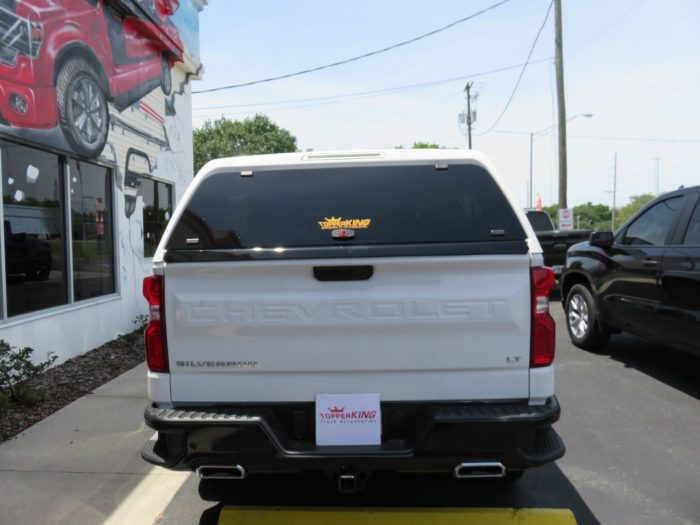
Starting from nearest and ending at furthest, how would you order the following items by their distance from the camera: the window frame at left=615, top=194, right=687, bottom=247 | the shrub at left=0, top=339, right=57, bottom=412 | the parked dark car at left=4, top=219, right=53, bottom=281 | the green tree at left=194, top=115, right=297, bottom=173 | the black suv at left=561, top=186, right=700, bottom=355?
the black suv at left=561, top=186, right=700, bottom=355 → the shrub at left=0, top=339, right=57, bottom=412 → the window frame at left=615, top=194, right=687, bottom=247 → the parked dark car at left=4, top=219, right=53, bottom=281 → the green tree at left=194, top=115, right=297, bottom=173

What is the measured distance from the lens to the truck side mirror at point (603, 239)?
20.4 ft

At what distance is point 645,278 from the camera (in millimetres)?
5531

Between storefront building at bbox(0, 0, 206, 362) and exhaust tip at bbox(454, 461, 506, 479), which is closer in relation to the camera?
exhaust tip at bbox(454, 461, 506, 479)

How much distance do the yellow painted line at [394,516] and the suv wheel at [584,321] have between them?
155 inches

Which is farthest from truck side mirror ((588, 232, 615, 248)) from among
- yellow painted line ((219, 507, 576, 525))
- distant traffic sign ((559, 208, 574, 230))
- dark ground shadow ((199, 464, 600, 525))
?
distant traffic sign ((559, 208, 574, 230))

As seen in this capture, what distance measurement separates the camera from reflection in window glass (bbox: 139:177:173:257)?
32.4ft

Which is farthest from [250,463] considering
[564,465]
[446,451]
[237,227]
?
[564,465]

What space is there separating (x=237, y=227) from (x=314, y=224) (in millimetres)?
378

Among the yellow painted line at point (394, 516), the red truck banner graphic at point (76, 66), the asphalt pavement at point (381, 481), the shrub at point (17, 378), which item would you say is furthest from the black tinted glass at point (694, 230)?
the red truck banner graphic at point (76, 66)

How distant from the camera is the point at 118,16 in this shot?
338 inches

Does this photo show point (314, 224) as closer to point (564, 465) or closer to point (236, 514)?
point (236, 514)

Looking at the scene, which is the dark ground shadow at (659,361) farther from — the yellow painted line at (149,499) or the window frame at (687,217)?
the yellow painted line at (149,499)

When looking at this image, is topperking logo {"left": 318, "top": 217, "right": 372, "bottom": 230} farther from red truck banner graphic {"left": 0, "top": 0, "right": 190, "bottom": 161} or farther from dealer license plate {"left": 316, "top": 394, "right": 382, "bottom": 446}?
red truck banner graphic {"left": 0, "top": 0, "right": 190, "bottom": 161}

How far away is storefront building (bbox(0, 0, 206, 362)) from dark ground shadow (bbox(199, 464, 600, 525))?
353 cm
